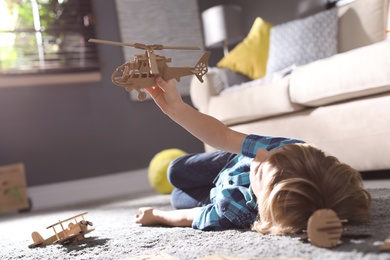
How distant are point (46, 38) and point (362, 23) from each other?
213 cm

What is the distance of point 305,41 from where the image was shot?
2873 mm

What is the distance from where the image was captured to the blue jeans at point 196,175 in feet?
5.72

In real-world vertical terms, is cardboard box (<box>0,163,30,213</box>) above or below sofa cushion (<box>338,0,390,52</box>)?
below

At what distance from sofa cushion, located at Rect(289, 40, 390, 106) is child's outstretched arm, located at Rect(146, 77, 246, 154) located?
34.3 inches

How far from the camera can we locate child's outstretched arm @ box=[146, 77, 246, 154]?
1.34 meters

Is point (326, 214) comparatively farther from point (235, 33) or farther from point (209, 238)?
point (235, 33)

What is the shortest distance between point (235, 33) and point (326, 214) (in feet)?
9.85

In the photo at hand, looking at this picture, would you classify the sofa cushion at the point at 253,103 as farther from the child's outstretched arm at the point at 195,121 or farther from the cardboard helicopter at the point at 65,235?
the cardboard helicopter at the point at 65,235

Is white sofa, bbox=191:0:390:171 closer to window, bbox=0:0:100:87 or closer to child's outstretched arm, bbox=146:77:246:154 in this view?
child's outstretched arm, bbox=146:77:246:154

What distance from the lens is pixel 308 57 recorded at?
284 cm

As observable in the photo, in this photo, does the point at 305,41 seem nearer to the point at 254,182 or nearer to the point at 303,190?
the point at 254,182

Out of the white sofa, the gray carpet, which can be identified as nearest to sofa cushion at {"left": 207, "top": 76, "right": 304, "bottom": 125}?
the white sofa

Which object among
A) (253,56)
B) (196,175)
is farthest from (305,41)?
(196,175)

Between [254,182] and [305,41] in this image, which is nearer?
[254,182]
